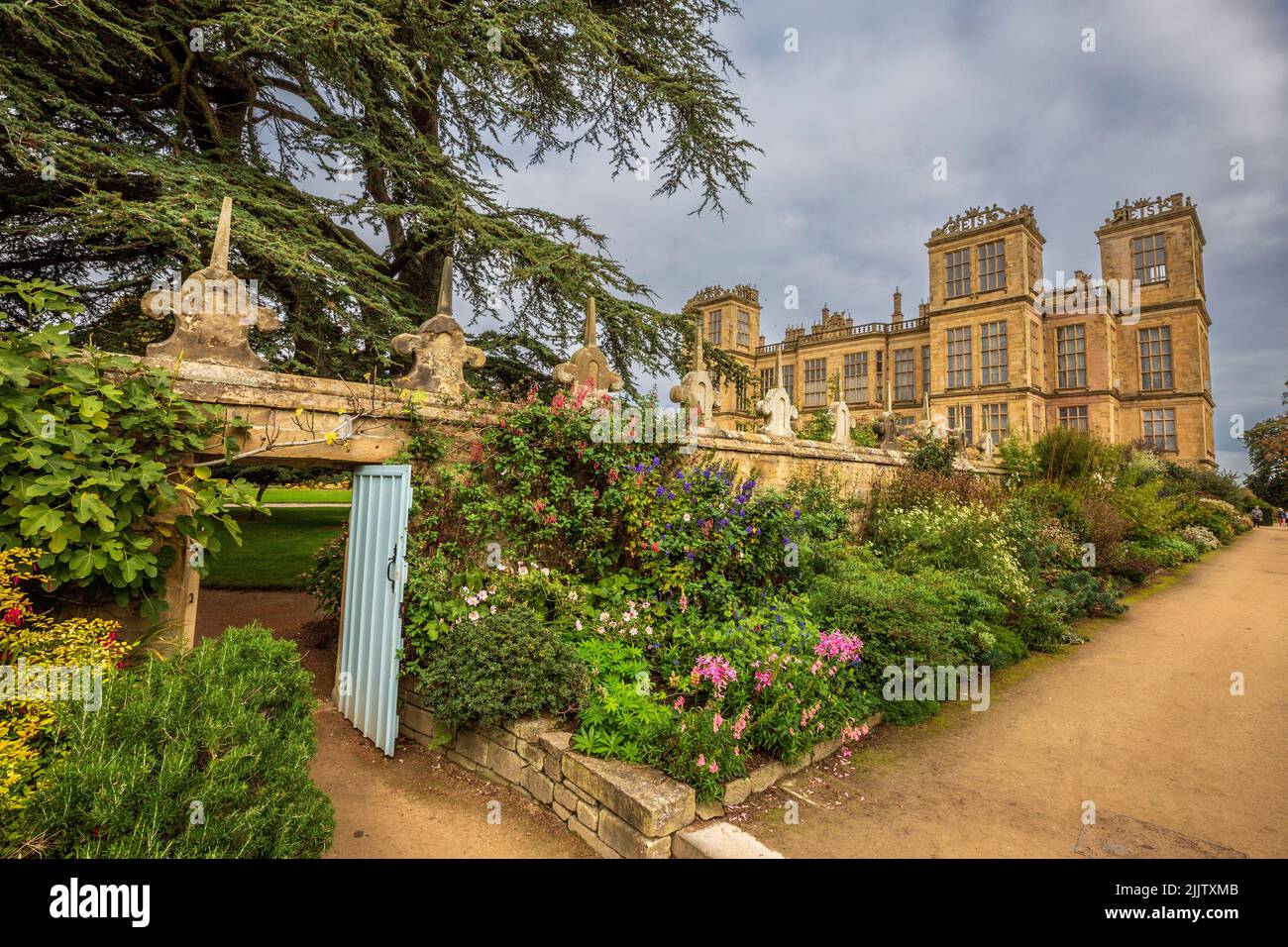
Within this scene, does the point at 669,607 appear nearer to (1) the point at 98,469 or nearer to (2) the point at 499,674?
(2) the point at 499,674

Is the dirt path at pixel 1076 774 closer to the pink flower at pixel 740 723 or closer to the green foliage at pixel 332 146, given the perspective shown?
the pink flower at pixel 740 723

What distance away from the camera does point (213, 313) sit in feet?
13.1

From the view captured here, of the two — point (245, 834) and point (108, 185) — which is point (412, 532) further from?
point (108, 185)

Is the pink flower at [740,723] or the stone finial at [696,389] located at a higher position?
the stone finial at [696,389]

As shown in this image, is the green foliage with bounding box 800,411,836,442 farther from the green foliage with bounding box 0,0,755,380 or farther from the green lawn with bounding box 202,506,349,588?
the green lawn with bounding box 202,506,349,588

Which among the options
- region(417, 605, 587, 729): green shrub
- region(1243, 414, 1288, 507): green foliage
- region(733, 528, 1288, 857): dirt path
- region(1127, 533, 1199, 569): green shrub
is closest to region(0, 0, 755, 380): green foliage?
region(417, 605, 587, 729): green shrub

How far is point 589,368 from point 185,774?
4827mm

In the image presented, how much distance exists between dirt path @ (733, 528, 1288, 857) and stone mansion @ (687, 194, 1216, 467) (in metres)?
20.0

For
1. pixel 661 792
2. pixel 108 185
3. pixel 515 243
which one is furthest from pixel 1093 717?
pixel 108 185

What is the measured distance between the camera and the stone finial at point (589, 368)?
5973mm

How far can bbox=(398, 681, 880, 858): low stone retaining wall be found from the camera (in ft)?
9.61

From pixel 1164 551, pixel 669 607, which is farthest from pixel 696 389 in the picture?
pixel 1164 551

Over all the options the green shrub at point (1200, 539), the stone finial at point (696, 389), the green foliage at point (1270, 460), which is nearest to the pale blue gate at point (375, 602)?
the stone finial at point (696, 389)

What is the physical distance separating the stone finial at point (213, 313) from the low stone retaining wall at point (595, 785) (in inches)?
121
